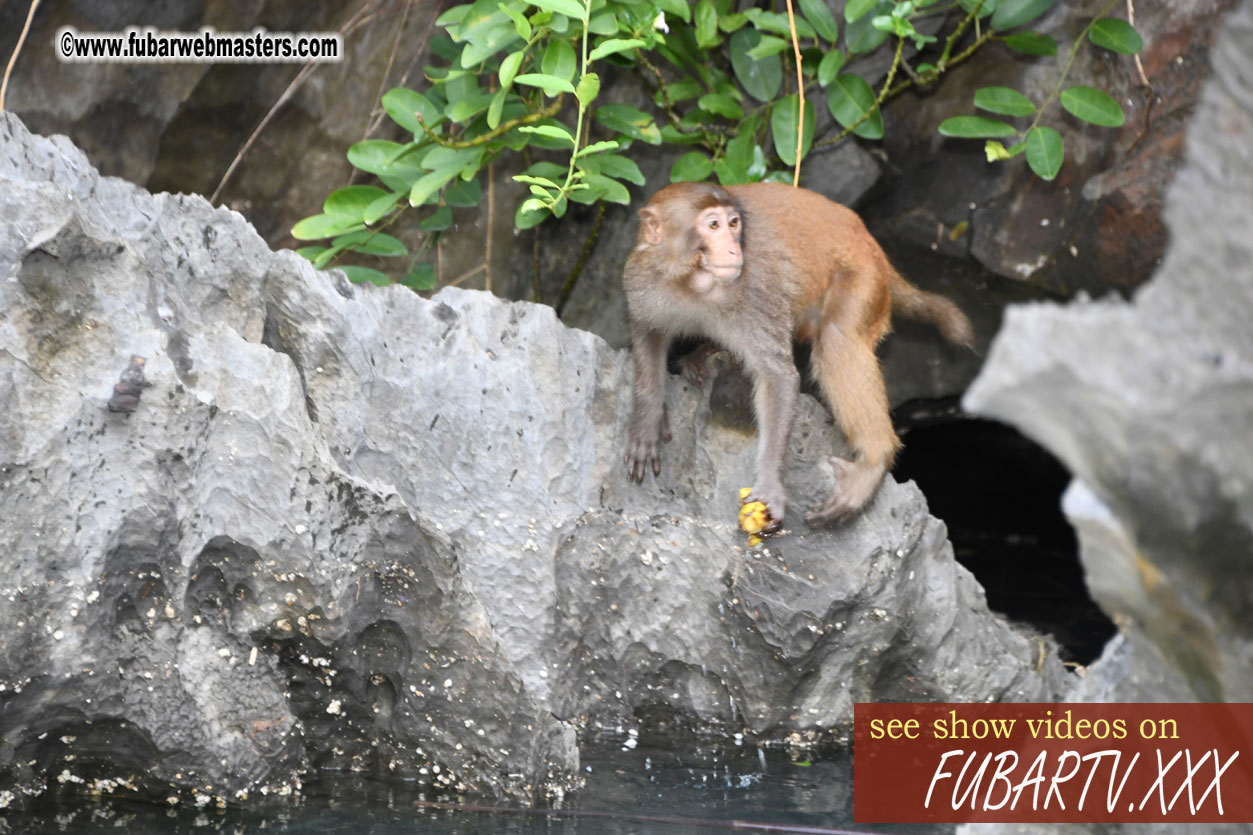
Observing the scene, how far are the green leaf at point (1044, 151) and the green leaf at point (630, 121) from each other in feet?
4.34

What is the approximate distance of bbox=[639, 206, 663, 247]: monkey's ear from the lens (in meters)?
3.62

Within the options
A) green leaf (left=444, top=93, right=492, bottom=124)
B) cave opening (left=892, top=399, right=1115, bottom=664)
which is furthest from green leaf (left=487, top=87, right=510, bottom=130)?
cave opening (left=892, top=399, right=1115, bottom=664)

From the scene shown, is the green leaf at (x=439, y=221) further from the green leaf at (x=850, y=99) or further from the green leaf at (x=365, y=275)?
the green leaf at (x=850, y=99)

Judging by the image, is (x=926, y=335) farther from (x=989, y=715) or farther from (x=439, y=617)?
(x=439, y=617)

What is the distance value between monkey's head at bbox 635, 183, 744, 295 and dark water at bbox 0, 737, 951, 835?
139 cm

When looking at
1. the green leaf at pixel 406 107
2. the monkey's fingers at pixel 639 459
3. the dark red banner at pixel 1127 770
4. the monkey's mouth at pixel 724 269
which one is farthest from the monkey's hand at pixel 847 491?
the green leaf at pixel 406 107

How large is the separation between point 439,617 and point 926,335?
2.79 metres

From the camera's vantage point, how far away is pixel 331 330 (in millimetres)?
3037

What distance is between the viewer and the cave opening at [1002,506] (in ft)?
19.7

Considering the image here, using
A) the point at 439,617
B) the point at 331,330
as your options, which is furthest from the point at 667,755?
the point at 331,330

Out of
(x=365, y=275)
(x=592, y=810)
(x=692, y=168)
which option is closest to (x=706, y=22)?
(x=692, y=168)

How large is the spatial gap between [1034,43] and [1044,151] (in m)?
0.44

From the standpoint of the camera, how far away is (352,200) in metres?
4.21

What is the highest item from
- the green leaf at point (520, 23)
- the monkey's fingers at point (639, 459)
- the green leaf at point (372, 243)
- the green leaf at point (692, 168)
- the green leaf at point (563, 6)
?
the green leaf at point (520, 23)
